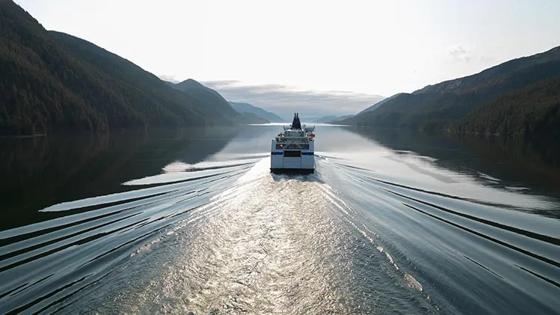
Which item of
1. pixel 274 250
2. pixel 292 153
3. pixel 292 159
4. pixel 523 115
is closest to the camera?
pixel 274 250

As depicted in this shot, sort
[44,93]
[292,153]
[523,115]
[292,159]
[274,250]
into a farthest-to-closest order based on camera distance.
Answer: [523,115], [44,93], [292,153], [292,159], [274,250]

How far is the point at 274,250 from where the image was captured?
39.5ft

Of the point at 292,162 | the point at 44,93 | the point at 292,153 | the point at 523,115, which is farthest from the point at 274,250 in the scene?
the point at 523,115

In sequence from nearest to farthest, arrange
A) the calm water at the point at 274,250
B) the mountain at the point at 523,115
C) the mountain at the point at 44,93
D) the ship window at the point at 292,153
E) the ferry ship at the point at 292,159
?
1. the calm water at the point at 274,250
2. the ferry ship at the point at 292,159
3. the ship window at the point at 292,153
4. the mountain at the point at 44,93
5. the mountain at the point at 523,115

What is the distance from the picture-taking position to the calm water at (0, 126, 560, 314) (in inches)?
356

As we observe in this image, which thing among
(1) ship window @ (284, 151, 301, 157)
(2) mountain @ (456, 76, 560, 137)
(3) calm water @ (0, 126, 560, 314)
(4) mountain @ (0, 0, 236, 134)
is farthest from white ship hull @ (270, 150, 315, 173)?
(2) mountain @ (456, 76, 560, 137)

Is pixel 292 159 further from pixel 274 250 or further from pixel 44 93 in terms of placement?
pixel 44 93

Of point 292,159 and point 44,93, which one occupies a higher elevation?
point 44,93

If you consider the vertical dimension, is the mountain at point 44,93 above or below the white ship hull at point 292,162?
above

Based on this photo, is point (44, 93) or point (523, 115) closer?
point (44, 93)

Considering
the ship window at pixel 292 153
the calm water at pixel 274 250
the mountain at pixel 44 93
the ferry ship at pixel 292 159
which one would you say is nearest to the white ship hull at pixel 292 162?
the ferry ship at pixel 292 159

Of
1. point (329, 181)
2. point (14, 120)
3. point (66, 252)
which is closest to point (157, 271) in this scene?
point (66, 252)

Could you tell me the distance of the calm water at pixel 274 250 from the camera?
9.03m

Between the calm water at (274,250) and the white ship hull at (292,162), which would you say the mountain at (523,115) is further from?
the calm water at (274,250)
